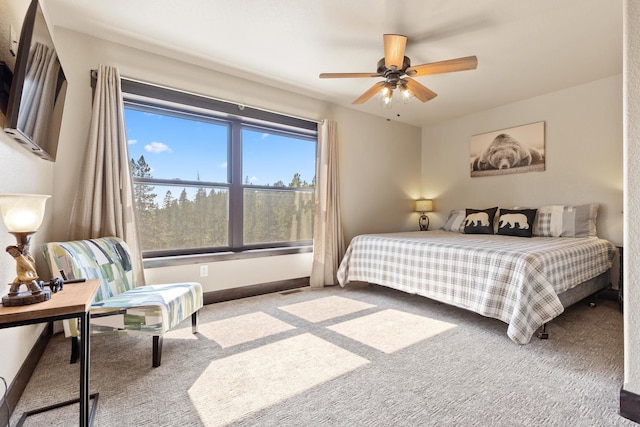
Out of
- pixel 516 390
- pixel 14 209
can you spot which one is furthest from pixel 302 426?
pixel 14 209

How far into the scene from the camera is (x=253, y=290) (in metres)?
3.50

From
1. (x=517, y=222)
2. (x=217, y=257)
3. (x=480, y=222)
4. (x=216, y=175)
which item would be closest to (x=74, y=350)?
(x=217, y=257)

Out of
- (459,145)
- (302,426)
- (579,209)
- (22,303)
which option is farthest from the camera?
(459,145)

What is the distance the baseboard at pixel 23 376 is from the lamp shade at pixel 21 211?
0.83 meters

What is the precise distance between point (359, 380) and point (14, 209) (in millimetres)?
1775

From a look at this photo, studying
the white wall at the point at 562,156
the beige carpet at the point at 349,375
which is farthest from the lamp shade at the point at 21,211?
the white wall at the point at 562,156

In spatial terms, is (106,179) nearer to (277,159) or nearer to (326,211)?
(277,159)

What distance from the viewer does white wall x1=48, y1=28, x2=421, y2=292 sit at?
2.50 metres

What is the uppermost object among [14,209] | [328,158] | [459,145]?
[459,145]

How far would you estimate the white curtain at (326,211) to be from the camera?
389 cm

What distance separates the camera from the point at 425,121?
16.4ft

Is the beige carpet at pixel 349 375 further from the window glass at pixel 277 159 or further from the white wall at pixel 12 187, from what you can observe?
the window glass at pixel 277 159

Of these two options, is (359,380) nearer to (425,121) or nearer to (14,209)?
(14,209)

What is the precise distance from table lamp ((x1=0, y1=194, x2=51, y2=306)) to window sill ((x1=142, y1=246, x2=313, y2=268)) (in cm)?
165
